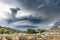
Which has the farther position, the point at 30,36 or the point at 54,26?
the point at 54,26

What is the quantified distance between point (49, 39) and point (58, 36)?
0.21 metres

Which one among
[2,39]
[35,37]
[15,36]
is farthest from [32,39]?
[2,39]

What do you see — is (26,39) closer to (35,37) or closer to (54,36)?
(35,37)

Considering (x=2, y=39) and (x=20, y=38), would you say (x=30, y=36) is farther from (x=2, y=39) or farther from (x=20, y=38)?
(x=2, y=39)

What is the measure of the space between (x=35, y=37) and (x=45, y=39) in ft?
0.73

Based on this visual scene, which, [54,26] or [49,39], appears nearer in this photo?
[49,39]

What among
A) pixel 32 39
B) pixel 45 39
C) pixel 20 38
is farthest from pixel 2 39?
pixel 45 39

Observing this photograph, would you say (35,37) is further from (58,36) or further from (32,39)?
(58,36)

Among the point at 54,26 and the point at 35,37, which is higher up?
the point at 54,26

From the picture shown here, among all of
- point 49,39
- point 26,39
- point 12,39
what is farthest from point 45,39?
point 12,39

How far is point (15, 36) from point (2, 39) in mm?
281

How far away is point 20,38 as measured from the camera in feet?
12.9

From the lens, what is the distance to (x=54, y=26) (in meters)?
6.58

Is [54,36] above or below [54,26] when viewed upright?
below
